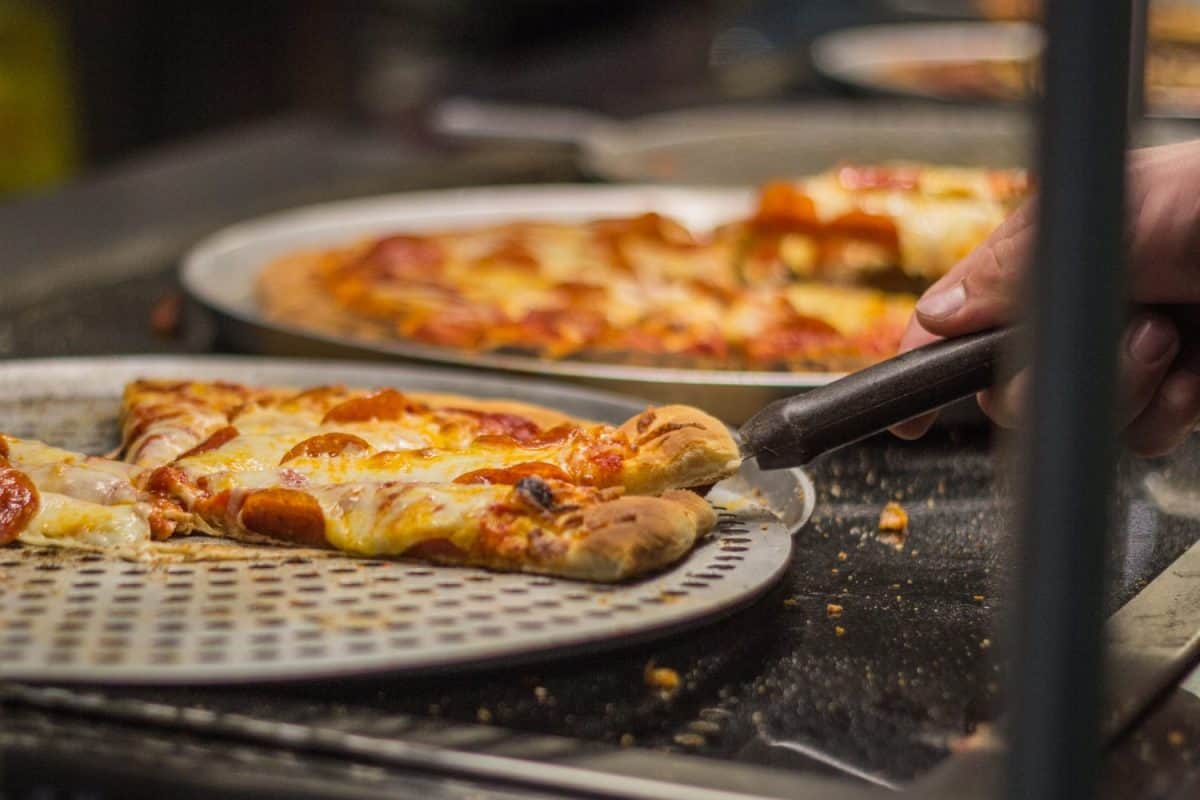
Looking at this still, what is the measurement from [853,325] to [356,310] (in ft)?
1.75

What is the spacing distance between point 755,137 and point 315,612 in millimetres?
2194

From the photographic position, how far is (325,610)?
36.5 inches

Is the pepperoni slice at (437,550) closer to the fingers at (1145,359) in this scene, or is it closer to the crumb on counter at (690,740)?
the crumb on counter at (690,740)

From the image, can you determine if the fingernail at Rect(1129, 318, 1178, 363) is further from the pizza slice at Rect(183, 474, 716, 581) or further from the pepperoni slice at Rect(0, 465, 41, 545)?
the pepperoni slice at Rect(0, 465, 41, 545)

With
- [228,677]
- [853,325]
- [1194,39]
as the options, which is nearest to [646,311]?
[853,325]

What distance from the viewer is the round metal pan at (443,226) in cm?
145

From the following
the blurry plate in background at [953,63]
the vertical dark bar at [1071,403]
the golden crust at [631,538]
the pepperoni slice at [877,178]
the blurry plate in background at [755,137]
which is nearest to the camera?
the vertical dark bar at [1071,403]

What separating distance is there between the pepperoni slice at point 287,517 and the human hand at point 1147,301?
408 millimetres

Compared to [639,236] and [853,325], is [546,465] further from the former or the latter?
[639,236]

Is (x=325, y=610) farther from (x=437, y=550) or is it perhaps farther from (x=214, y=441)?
(x=214, y=441)

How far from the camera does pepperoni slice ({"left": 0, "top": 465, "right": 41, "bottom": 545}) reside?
A: 1.04m

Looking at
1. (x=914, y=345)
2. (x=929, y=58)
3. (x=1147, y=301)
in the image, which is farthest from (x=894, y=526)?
(x=929, y=58)

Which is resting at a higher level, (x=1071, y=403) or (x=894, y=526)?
(x=1071, y=403)

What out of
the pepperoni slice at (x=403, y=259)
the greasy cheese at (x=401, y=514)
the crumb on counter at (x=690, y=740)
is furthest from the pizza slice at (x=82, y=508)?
the pepperoni slice at (x=403, y=259)
